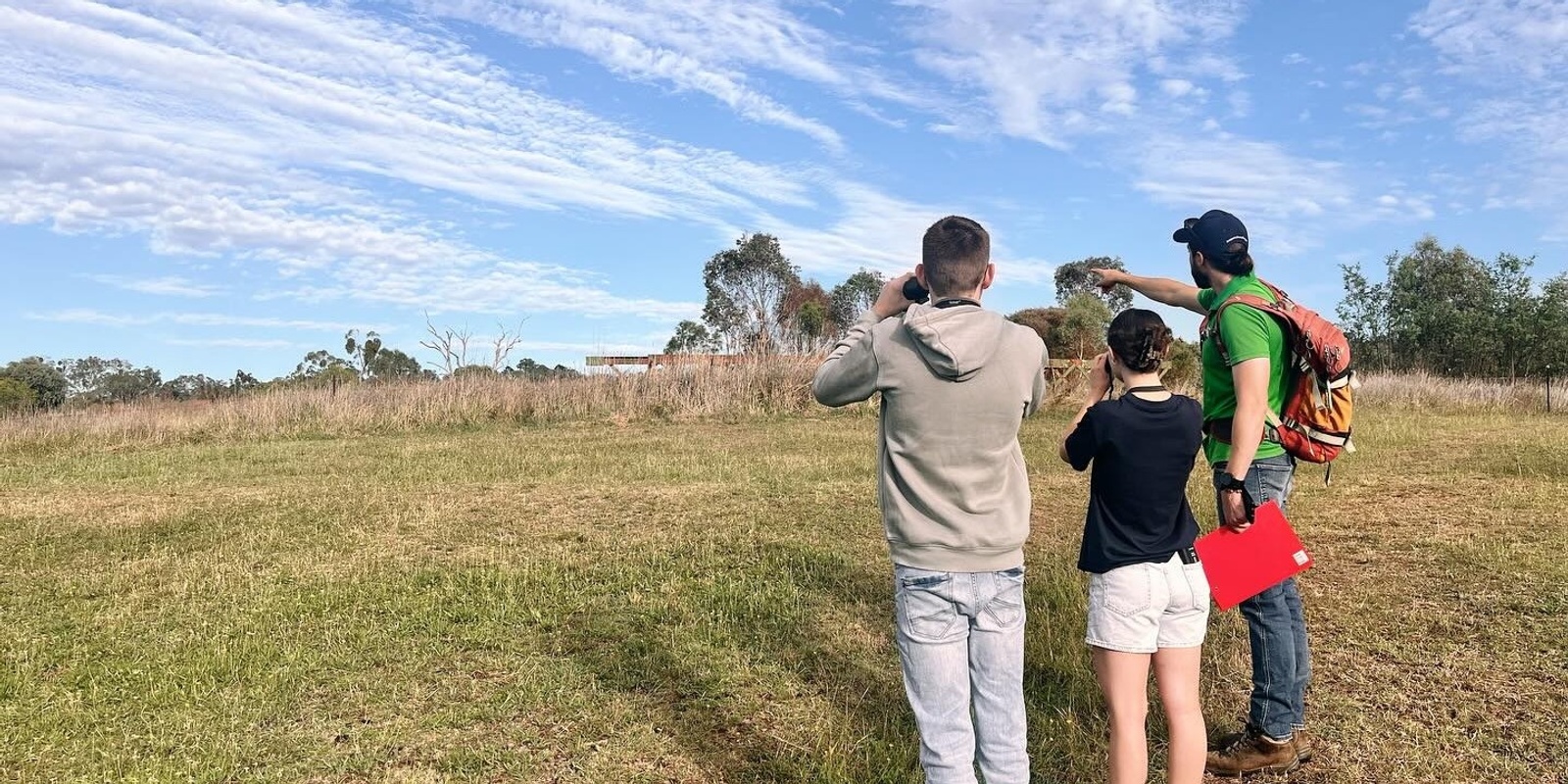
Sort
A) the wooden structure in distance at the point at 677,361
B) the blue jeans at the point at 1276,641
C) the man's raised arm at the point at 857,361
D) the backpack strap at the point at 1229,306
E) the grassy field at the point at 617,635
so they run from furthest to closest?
the wooden structure in distance at the point at 677,361 → the grassy field at the point at 617,635 → the blue jeans at the point at 1276,641 → the backpack strap at the point at 1229,306 → the man's raised arm at the point at 857,361

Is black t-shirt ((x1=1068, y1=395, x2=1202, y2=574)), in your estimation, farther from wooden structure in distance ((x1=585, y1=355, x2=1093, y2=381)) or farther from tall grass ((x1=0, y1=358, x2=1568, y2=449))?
wooden structure in distance ((x1=585, y1=355, x2=1093, y2=381))

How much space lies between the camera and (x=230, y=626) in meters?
4.98

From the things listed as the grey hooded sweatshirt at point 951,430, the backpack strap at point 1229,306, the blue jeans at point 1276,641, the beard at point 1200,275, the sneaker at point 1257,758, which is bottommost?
the sneaker at point 1257,758

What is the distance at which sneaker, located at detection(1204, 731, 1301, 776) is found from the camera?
11.0 ft

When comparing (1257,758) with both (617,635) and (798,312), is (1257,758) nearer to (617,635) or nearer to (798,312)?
(617,635)

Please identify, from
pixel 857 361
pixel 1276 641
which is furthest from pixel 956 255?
pixel 1276 641

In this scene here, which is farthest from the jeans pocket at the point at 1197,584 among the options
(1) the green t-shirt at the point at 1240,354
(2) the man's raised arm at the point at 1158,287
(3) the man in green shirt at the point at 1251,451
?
(2) the man's raised arm at the point at 1158,287

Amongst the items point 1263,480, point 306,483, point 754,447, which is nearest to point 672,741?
point 1263,480

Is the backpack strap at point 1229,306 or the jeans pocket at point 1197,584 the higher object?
the backpack strap at point 1229,306

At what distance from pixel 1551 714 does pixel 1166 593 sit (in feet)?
8.16

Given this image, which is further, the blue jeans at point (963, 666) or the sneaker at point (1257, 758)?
the sneaker at point (1257, 758)

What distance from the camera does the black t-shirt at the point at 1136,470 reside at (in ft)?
8.58

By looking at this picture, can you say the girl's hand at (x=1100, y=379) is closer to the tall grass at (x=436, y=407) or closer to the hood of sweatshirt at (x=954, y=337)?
the hood of sweatshirt at (x=954, y=337)

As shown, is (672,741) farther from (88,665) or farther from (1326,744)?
(88,665)
